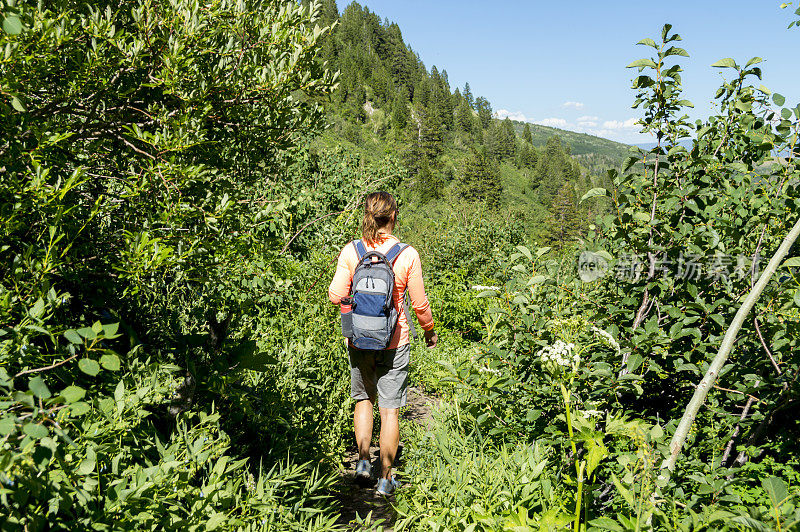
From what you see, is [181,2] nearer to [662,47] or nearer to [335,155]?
[662,47]

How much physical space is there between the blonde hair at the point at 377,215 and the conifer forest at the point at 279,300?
1.96ft

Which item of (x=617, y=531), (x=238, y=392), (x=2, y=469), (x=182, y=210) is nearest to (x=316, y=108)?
(x=182, y=210)

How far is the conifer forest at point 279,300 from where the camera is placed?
5.44 feet

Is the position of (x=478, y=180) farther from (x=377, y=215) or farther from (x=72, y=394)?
(x=72, y=394)

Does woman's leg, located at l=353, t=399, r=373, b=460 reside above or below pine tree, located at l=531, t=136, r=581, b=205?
below

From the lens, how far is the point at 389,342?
121 inches

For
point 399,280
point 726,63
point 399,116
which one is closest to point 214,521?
point 399,280

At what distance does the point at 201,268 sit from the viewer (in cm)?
207

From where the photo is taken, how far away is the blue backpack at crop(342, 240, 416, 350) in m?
3.01

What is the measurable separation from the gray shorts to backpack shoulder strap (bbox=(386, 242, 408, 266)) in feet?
2.04

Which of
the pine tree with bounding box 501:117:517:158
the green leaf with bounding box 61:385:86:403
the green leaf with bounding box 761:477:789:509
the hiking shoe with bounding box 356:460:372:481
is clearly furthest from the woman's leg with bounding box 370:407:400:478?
the pine tree with bounding box 501:117:517:158

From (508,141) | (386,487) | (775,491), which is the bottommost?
(386,487)

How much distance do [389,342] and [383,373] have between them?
34 cm

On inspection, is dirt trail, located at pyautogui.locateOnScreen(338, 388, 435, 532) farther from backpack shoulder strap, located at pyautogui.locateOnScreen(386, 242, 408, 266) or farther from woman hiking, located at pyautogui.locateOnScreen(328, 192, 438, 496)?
backpack shoulder strap, located at pyautogui.locateOnScreen(386, 242, 408, 266)
